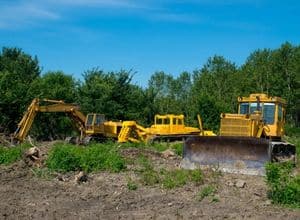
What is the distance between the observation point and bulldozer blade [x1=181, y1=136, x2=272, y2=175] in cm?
1517

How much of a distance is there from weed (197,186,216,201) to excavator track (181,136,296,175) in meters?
3.00

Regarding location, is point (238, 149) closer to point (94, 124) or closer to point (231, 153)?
point (231, 153)

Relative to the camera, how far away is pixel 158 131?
3219 centimetres

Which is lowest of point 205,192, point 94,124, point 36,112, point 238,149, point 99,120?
point 205,192

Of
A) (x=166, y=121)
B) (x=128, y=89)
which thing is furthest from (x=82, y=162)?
(x=128, y=89)

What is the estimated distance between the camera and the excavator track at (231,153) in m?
15.2

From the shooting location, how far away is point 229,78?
76125 millimetres

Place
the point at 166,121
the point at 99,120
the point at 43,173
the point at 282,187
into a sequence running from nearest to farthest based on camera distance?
the point at 282,187
the point at 43,173
the point at 99,120
the point at 166,121

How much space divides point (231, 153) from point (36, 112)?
1665 cm

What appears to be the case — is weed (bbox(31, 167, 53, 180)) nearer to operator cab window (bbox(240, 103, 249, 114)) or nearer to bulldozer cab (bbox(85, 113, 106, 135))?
operator cab window (bbox(240, 103, 249, 114))

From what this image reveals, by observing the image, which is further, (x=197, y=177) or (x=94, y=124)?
(x=94, y=124)

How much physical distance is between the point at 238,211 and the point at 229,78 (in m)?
66.5

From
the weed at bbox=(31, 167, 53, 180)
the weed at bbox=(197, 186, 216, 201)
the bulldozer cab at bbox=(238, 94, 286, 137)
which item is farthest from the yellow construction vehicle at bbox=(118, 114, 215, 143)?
the weed at bbox=(197, 186, 216, 201)

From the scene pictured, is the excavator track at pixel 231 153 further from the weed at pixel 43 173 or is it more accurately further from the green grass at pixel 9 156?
the green grass at pixel 9 156
